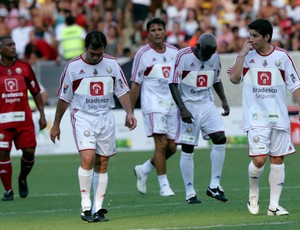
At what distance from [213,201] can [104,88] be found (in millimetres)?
2954

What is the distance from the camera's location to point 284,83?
1313 cm

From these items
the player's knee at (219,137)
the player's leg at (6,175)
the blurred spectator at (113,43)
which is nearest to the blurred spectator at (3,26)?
the blurred spectator at (113,43)

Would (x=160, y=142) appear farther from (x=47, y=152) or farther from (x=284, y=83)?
(x=47, y=152)

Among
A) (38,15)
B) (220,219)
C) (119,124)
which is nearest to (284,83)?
(220,219)

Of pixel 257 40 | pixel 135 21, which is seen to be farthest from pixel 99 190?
pixel 135 21

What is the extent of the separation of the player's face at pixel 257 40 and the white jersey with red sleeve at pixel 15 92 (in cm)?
486

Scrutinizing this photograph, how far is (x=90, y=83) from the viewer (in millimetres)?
13211

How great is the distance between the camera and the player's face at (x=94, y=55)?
1291cm

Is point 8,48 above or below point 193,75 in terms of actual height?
above

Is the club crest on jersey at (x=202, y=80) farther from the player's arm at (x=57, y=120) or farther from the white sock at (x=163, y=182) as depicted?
the player's arm at (x=57, y=120)

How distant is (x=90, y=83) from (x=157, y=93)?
3.98m

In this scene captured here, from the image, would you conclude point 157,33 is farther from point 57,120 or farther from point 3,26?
point 3,26

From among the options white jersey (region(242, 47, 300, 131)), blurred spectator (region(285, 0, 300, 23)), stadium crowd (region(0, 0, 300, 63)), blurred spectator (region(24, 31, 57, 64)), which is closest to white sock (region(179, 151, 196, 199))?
white jersey (region(242, 47, 300, 131))

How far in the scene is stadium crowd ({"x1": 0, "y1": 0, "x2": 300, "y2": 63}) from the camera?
29766 mm
